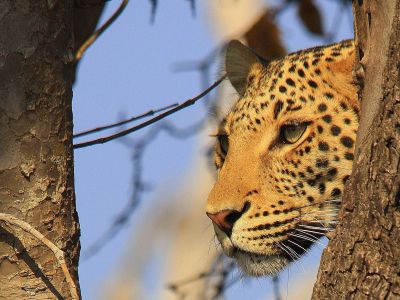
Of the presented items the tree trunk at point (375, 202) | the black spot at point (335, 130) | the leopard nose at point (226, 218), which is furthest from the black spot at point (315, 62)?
the tree trunk at point (375, 202)

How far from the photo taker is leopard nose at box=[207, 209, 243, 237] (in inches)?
179

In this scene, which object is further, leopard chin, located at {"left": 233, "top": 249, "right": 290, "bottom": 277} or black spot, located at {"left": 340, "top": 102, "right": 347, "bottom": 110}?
black spot, located at {"left": 340, "top": 102, "right": 347, "bottom": 110}

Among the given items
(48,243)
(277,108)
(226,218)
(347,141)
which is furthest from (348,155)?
(48,243)

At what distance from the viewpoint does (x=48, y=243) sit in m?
3.20

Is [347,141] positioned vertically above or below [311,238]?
above

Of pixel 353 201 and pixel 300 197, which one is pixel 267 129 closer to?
pixel 300 197

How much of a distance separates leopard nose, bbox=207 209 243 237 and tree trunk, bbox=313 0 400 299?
1.42 m

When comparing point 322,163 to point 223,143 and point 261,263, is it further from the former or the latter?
point 223,143

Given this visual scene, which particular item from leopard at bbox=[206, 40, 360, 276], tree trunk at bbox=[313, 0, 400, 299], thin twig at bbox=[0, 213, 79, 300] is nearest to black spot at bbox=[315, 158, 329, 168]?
leopard at bbox=[206, 40, 360, 276]

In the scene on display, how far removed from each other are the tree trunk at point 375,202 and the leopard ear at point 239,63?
8.31ft

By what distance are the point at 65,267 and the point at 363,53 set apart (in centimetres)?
121

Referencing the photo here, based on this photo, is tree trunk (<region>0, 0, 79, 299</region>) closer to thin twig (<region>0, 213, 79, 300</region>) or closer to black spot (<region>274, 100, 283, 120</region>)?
thin twig (<region>0, 213, 79, 300</region>)

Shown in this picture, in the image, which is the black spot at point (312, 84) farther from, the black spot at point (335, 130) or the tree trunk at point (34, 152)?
the tree trunk at point (34, 152)

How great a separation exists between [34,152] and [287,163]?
5.62ft
